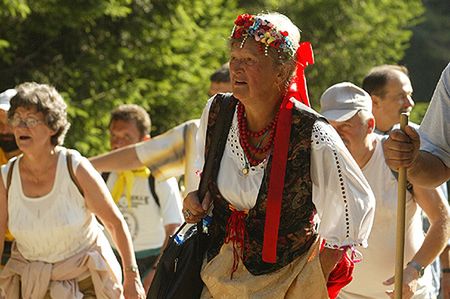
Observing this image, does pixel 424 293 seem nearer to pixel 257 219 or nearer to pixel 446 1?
pixel 257 219

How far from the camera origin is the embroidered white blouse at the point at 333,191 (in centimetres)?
564

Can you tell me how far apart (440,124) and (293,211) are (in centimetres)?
81

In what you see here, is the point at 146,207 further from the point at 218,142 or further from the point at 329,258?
the point at 329,258

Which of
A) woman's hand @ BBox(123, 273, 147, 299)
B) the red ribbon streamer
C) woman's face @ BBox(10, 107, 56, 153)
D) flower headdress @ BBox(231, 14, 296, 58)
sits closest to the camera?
the red ribbon streamer

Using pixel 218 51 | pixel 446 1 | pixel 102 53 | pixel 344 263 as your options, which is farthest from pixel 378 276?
pixel 446 1

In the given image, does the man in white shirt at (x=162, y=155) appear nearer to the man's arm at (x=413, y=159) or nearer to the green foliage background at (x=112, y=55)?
the man's arm at (x=413, y=159)

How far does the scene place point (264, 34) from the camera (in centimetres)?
577

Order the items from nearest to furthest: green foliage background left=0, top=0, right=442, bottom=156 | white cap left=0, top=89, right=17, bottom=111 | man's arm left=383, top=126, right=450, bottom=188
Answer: man's arm left=383, top=126, right=450, bottom=188 → white cap left=0, top=89, right=17, bottom=111 → green foliage background left=0, top=0, right=442, bottom=156

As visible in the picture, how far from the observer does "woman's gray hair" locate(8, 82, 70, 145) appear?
732 cm

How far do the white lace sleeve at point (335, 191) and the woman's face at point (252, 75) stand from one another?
0.93ft

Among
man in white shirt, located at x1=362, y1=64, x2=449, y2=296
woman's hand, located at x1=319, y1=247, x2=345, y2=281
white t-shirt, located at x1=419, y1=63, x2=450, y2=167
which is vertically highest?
white t-shirt, located at x1=419, y1=63, x2=450, y2=167

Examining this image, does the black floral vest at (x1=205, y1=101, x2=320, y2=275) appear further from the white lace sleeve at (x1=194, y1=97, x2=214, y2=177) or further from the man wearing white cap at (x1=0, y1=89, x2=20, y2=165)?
the man wearing white cap at (x1=0, y1=89, x2=20, y2=165)

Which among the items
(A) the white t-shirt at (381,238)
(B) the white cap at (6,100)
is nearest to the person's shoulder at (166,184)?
(B) the white cap at (6,100)

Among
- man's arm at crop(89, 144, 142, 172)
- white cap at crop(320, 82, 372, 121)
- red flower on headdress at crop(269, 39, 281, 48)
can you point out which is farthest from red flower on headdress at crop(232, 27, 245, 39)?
man's arm at crop(89, 144, 142, 172)
